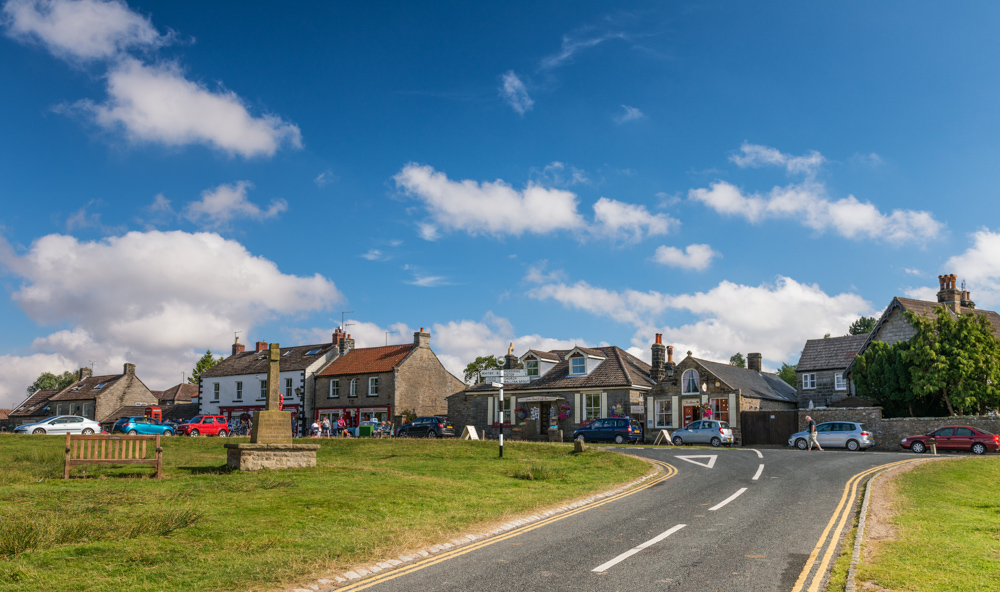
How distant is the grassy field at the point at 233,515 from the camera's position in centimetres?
921

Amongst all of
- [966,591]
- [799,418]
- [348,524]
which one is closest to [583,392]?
[799,418]

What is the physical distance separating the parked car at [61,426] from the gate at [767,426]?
38.3 m

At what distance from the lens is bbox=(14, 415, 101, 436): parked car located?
4297 centimetres

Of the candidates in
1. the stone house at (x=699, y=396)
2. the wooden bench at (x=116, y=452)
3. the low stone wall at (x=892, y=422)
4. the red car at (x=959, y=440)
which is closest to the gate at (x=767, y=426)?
the stone house at (x=699, y=396)

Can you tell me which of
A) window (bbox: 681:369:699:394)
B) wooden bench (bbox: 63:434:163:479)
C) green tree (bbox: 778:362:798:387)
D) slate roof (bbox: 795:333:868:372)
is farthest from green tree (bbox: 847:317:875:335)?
wooden bench (bbox: 63:434:163:479)

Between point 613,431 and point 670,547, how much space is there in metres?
29.8

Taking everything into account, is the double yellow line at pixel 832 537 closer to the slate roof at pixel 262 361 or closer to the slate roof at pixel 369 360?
the slate roof at pixel 369 360

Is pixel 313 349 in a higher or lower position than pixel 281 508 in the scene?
higher

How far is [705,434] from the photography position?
127ft

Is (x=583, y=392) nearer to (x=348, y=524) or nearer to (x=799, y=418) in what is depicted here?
(x=799, y=418)

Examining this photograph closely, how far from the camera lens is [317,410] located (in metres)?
60.3

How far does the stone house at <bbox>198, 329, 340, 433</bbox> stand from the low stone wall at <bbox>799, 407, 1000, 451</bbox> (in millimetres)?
38572

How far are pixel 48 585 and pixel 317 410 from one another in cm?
5326

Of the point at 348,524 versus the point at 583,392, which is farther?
the point at 583,392
